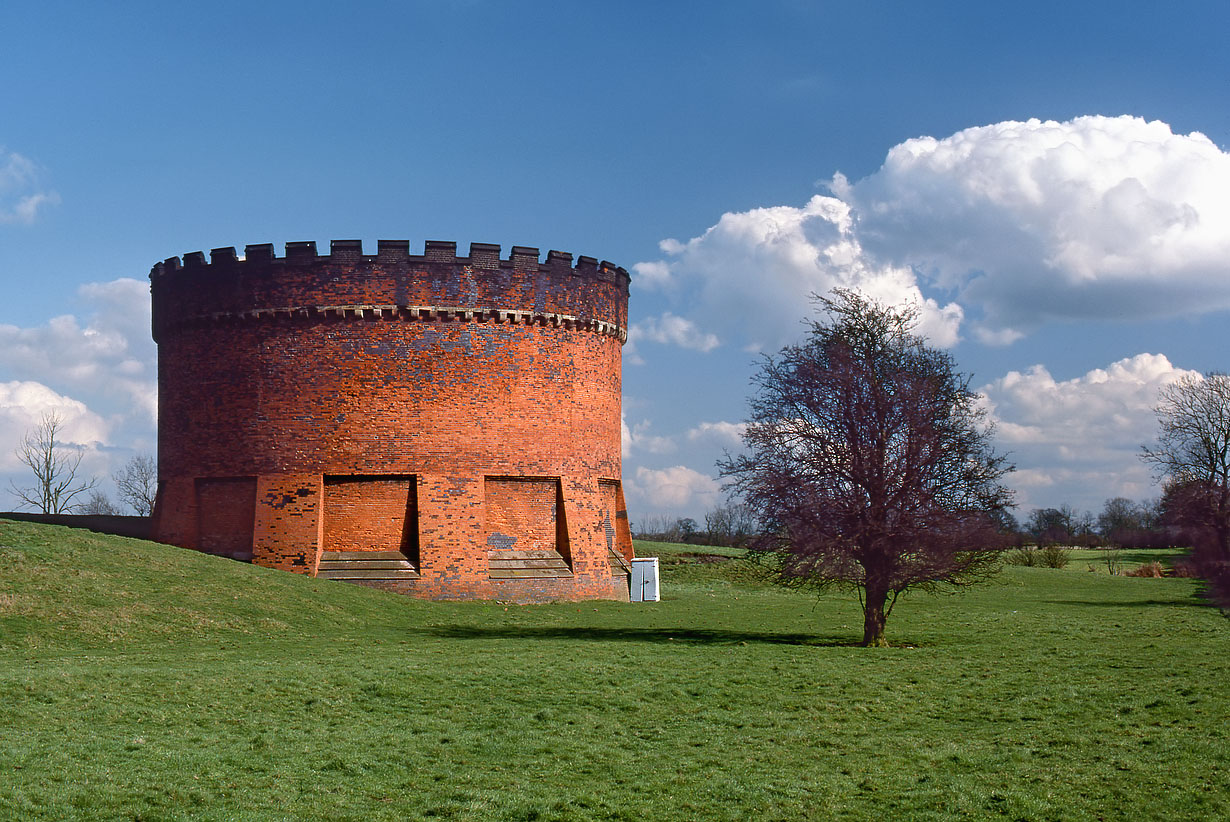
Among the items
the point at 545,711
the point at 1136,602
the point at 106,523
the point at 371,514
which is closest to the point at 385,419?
the point at 371,514

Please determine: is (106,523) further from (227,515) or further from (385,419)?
(385,419)

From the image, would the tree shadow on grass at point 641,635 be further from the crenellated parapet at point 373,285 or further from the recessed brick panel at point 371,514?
the crenellated parapet at point 373,285

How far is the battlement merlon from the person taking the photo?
29.5 metres

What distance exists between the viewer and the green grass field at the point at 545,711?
9.88 metres

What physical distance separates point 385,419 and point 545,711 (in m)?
16.8

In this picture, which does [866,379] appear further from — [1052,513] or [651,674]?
[1052,513]

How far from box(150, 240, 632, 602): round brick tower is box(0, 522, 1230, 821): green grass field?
4.43 m

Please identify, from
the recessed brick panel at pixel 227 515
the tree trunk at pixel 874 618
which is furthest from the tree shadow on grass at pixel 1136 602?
the recessed brick panel at pixel 227 515

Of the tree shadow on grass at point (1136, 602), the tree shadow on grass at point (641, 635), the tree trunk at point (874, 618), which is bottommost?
the tree shadow on grass at point (1136, 602)

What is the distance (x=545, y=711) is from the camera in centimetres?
1374

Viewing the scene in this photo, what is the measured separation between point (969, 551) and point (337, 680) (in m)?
12.0

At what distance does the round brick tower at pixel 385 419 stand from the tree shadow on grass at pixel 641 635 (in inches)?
229

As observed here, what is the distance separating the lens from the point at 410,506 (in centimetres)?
2916

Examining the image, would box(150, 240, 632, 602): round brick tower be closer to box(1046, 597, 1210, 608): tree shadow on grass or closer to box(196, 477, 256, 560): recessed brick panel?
box(196, 477, 256, 560): recessed brick panel
